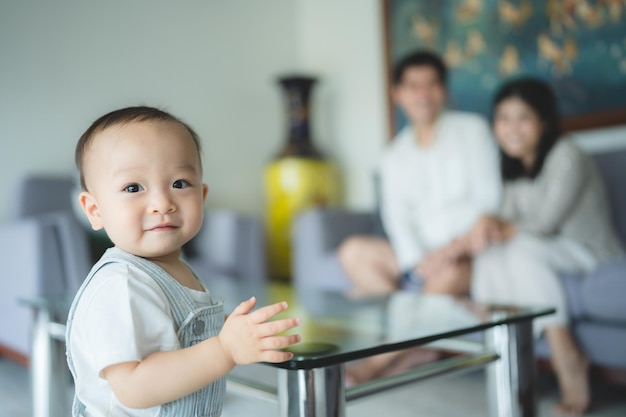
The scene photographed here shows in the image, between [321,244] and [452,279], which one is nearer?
[452,279]

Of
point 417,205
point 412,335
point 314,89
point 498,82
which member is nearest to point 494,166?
point 417,205

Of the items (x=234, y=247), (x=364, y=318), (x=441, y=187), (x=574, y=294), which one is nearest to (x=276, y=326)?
(x=364, y=318)

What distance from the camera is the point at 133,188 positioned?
653 millimetres

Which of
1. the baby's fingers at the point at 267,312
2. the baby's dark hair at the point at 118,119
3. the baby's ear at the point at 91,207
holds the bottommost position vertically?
the baby's fingers at the point at 267,312

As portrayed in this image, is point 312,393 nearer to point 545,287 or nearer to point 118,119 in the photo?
point 118,119

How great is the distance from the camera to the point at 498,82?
10.1 feet

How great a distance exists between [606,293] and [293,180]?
85.6 inches

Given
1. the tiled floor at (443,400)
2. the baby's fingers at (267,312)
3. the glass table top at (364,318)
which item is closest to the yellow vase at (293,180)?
the tiled floor at (443,400)

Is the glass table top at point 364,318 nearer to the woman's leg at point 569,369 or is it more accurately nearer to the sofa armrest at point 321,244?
the woman's leg at point 569,369

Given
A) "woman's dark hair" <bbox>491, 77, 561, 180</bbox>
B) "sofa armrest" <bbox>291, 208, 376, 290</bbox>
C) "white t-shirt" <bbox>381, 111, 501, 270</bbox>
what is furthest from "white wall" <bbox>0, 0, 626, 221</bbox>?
"sofa armrest" <bbox>291, 208, 376, 290</bbox>

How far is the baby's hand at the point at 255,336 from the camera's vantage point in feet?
1.91

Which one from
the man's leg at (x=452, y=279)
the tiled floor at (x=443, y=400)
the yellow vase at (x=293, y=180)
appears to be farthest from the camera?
the yellow vase at (x=293, y=180)

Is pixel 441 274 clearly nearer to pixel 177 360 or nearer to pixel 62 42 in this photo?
pixel 177 360

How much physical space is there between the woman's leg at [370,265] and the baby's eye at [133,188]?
1.66 metres
